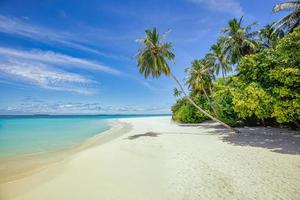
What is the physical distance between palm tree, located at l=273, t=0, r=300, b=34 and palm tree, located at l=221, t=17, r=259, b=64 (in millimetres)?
5373

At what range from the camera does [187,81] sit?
90.5 feet

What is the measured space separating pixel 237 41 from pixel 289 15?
23.4 feet

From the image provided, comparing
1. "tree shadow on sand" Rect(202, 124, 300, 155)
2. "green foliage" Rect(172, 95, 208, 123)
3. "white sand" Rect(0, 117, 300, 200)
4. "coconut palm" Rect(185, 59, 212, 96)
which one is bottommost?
"white sand" Rect(0, 117, 300, 200)

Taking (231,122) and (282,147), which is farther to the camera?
(231,122)

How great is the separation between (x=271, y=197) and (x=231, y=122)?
17297 mm

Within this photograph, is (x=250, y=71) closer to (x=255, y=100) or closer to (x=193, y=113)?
(x=255, y=100)

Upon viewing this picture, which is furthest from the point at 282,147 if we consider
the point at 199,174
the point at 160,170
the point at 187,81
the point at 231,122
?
the point at 187,81

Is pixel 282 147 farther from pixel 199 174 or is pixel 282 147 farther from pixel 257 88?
pixel 199 174

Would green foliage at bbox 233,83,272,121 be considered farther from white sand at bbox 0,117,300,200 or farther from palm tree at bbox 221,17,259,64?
palm tree at bbox 221,17,259,64

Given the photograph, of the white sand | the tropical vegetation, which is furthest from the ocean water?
the tropical vegetation

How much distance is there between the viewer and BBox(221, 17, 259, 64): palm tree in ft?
67.1

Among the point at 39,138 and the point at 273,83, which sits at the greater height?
the point at 273,83

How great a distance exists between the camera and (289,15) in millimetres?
13891

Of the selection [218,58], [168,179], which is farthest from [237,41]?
[168,179]
